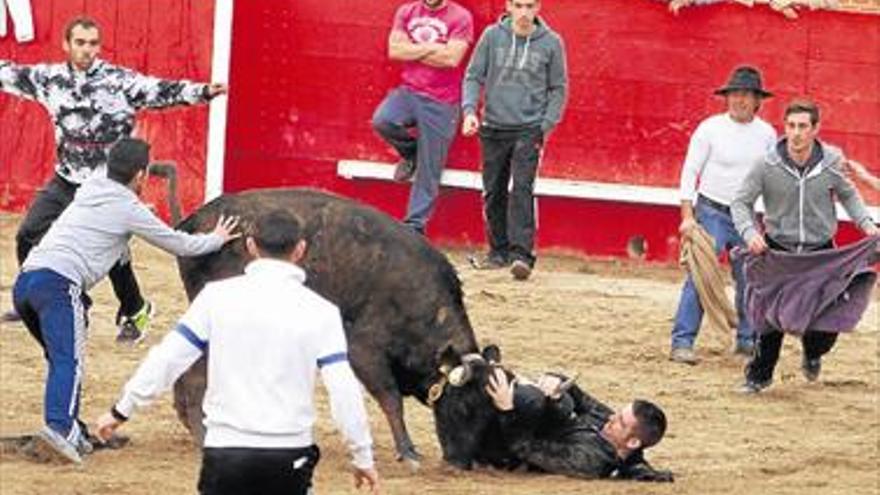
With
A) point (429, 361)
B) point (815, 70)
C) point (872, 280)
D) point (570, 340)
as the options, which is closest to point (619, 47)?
point (815, 70)

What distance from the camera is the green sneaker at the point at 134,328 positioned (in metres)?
12.6

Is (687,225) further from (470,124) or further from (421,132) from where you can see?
(421,132)

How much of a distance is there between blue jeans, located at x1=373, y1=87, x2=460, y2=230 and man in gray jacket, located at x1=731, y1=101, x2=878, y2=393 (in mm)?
4204

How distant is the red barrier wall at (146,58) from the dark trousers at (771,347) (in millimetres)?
5387

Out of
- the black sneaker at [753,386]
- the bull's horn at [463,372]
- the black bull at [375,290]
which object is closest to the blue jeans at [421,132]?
the black sneaker at [753,386]

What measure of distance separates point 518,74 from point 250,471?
332 inches

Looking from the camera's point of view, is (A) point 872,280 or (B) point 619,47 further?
(B) point 619,47

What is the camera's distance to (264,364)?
23.4ft

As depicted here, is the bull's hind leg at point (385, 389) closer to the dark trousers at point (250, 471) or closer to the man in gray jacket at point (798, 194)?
the man in gray jacket at point (798, 194)

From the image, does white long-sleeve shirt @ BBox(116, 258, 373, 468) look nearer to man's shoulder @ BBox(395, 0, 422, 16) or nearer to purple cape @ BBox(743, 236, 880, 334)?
purple cape @ BBox(743, 236, 880, 334)

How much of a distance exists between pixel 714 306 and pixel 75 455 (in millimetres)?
4638

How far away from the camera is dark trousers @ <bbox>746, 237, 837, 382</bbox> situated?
488 inches

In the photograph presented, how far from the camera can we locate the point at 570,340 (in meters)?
13.9

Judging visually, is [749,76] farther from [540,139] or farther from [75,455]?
[75,455]
